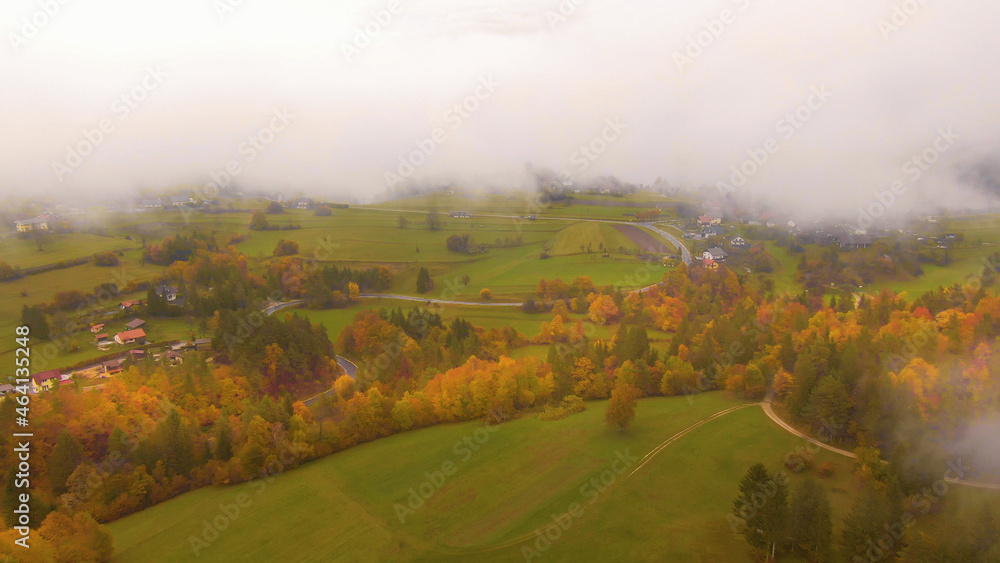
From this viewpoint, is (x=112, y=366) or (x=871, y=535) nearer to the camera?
(x=871, y=535)

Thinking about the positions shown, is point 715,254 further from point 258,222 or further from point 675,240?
point 258,222

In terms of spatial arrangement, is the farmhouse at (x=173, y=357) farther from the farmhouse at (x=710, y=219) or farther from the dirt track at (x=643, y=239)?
the farmhouse at (x=710, y=219)

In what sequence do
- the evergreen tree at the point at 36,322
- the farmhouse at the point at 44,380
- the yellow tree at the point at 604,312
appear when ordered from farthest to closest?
1. the yellow tree at the point at 604,312
2. the evergreen tree at the point at 36,322
3. the farmhouse at the point at 44,380

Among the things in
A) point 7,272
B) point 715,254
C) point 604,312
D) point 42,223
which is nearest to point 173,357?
point 7,272

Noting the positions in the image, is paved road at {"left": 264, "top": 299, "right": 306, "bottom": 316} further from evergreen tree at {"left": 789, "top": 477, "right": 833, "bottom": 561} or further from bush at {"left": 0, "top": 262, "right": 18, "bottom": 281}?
evergreen tree at {"left": 789, "top": 477, "right": 833, "bottom": 561}

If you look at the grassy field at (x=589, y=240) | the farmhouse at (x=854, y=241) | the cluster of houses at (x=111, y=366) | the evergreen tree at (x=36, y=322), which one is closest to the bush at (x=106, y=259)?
the evergreen tree at (x=36, y=322)

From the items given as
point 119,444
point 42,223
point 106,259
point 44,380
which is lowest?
point 119,444

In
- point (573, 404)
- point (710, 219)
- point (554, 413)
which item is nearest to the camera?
point (554, 413)
